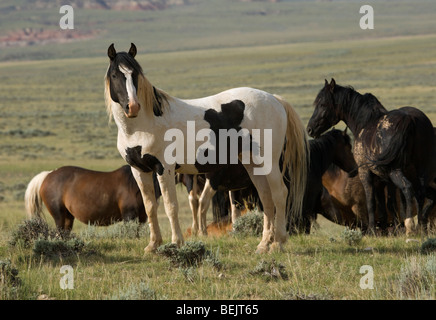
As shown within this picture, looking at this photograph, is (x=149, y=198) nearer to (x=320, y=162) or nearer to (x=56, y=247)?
(x=56, y=247)

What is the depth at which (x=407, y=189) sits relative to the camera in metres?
8.29

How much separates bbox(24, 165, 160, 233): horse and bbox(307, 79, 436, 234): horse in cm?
322

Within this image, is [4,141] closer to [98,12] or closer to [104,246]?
[104,246]

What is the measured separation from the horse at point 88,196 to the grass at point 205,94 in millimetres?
793

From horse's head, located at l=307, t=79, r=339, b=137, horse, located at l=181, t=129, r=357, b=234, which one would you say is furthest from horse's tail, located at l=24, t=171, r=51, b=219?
horse's head, located at l=307, t=79, r=339, b=137

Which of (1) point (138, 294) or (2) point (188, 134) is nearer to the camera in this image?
(1) point (138, 294)

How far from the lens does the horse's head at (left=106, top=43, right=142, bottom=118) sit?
6.27m

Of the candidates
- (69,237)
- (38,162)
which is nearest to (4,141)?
(38,162)

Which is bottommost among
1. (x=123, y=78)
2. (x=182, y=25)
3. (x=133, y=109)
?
(x=133, y=109)

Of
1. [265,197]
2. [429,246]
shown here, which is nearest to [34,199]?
[265,197]

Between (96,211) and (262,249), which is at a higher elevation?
(262,249)

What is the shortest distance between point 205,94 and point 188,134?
4658cm

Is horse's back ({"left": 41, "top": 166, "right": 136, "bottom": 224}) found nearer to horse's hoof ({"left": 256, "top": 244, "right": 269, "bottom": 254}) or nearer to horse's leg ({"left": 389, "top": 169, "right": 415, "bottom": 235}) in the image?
horse's hoof ({"left": 256, "top": 244, "right": 269, "bottom": 254})

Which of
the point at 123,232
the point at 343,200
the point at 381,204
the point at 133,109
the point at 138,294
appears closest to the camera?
the point at 138,294
